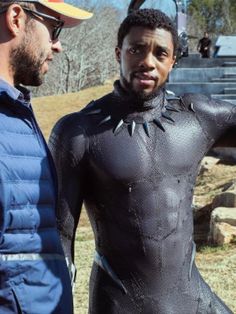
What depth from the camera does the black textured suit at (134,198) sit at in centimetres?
238

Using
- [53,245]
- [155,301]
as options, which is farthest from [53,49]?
[155,301]

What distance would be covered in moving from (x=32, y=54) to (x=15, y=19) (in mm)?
102

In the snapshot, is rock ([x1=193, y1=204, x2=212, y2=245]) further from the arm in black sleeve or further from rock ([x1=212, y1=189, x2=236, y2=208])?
the arm in black sleeve

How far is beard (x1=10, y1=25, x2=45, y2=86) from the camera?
6.29ft

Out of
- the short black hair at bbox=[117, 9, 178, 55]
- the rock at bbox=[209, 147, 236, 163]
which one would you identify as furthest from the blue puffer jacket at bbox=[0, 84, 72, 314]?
the rock at bbox=[209, 147, 236, 163]

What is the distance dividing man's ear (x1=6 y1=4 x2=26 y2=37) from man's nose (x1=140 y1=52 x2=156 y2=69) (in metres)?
0.59

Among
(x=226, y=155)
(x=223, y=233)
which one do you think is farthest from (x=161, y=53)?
(x=226, y=155)

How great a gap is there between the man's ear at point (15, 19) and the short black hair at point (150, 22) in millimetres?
613

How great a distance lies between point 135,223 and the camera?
7.86 ft

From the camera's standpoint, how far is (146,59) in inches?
95.5

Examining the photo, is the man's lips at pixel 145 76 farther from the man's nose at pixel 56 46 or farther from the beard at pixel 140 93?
the man's nose at pixel 56 46

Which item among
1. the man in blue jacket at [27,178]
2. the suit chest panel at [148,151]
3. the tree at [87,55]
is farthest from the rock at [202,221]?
the tree at [87,55]

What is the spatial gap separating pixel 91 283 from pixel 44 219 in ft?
2.18

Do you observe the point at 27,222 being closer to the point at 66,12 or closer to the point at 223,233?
the point at 66,12
